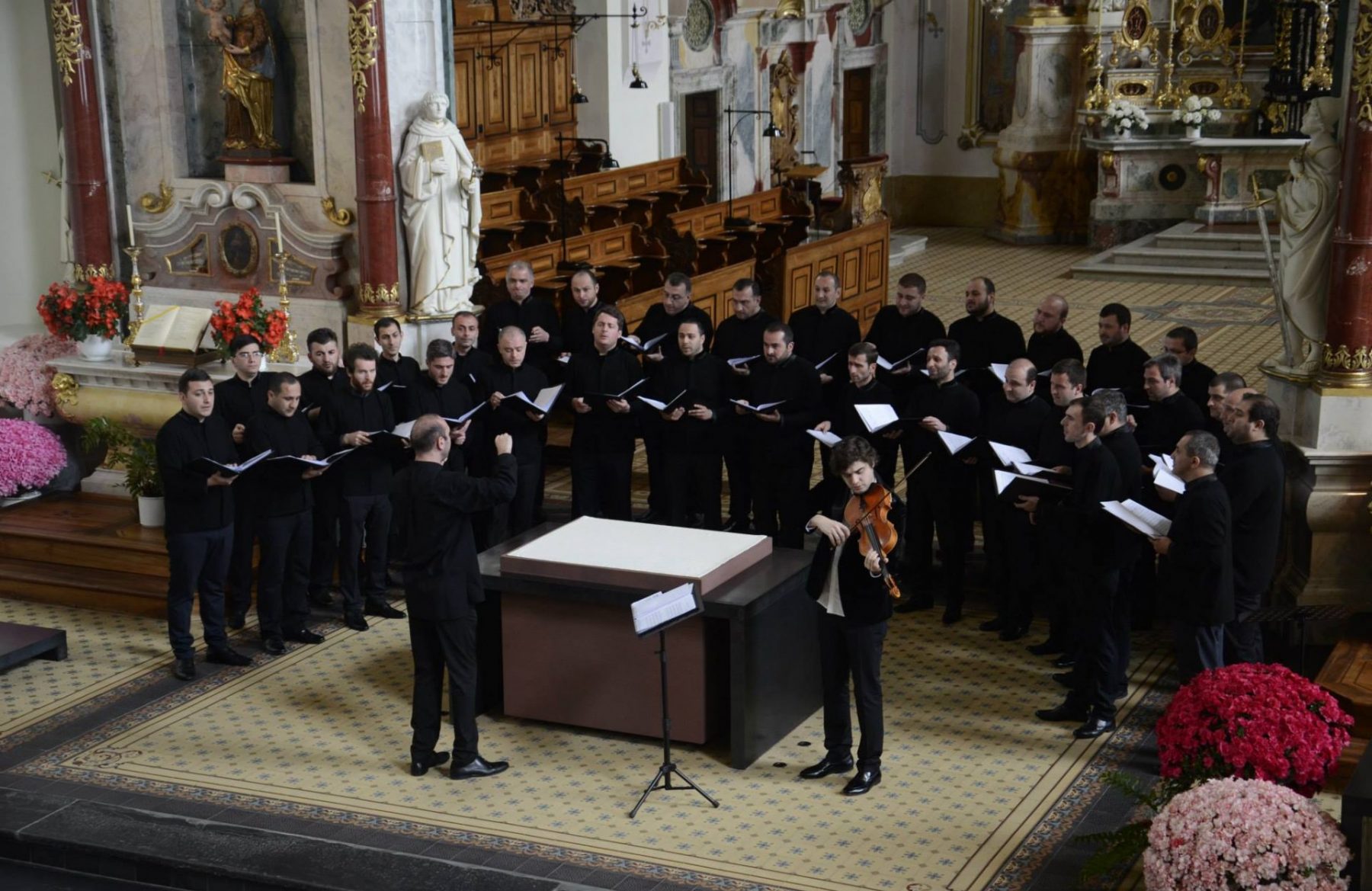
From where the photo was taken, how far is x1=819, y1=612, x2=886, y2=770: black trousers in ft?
22.7

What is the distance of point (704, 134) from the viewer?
19.4 meters

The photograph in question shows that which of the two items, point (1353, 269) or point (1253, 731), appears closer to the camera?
point (1253, 731)

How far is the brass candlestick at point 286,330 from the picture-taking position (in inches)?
414

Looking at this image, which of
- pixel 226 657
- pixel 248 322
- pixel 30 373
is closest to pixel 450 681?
pixel 226 657

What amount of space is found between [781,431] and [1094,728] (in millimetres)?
2582

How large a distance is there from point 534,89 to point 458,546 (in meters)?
10.3

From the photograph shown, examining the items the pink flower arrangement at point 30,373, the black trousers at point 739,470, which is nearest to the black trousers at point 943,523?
the black trousers at point 739,470

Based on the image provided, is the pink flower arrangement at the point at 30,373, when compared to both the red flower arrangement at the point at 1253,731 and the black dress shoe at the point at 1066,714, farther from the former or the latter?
the red flower arrangement at the point at 1253,731

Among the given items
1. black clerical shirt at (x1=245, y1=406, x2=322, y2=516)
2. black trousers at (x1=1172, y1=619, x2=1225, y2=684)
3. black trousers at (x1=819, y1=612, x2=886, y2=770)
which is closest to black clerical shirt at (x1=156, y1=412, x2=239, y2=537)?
black clerical shirt at (x1=245, y1=406, x2=322, y2=516)

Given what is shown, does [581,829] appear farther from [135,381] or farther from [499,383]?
[135,381]

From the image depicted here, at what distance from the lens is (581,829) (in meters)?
6.76

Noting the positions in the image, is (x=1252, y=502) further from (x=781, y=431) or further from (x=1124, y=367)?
(x=781, y=431)

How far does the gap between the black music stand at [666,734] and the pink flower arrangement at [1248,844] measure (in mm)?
2011

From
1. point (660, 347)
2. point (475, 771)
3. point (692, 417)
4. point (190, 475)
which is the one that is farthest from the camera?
point (660, 347)
